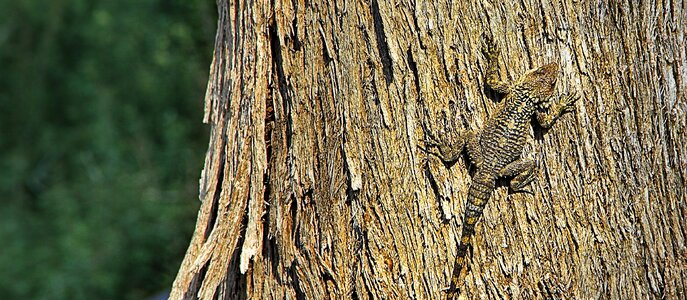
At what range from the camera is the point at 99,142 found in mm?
10398

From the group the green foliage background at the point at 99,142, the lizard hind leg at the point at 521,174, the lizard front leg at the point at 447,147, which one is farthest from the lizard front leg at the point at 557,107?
the green foliage background at the point at 99,142

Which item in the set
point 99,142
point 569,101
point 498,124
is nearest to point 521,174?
point 498,124

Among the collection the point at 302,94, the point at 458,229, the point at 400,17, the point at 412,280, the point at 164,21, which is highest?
the point at 164,21

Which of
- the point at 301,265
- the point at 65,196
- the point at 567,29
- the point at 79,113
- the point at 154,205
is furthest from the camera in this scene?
the point at 79,113

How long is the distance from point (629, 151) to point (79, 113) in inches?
393

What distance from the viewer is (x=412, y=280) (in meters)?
2.91

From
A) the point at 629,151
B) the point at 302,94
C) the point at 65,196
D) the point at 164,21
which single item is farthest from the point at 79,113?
the point at 629,151

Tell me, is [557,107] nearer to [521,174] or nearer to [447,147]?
[521,174]

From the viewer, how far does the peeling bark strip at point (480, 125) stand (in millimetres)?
2822

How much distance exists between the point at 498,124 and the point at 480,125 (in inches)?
2.8

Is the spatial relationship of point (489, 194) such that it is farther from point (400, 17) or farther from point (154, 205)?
point (154, 205)

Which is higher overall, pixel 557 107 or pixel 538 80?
pixel 538 80

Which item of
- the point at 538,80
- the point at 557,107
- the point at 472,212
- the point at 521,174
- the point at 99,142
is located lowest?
the point at 472,212

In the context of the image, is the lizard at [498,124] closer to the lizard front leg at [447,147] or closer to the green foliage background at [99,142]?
the lizard front leg at [447,147]
